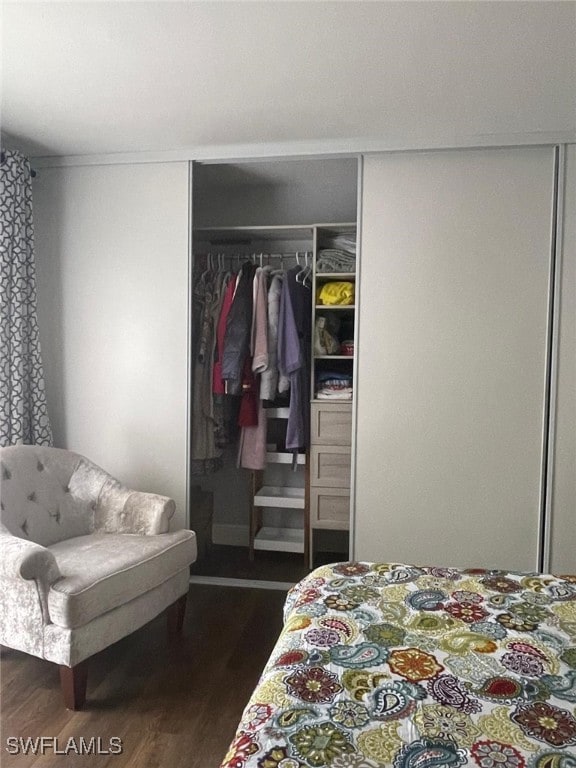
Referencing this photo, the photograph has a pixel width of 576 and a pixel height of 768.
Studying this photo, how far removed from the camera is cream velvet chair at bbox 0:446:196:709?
222 centimetres

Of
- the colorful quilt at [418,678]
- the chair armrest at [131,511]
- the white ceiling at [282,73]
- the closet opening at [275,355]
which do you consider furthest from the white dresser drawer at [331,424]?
the colorful quilt at [418,678]

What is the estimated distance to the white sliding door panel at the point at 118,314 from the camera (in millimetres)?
3408

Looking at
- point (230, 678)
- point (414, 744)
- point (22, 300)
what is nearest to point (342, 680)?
point (414, 744)

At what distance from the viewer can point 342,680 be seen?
1.35 metres

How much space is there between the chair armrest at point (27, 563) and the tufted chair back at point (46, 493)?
351 millimetres

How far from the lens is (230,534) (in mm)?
4297

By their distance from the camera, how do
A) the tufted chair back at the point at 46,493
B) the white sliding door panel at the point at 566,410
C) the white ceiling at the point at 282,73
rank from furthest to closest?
the white sliding door panel at the point at 566,410 → the tufted chair back at the point at 46,493 → the white ceiling at the point at 282,73

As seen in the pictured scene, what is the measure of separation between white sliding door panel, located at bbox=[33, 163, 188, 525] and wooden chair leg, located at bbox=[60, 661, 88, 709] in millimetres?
1260

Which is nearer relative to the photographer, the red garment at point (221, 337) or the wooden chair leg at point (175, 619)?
the wooden chair leg at point (175, 619)

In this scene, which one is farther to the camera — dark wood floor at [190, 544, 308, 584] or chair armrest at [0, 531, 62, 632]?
dark wood floor at [190, 544, 308, 584]

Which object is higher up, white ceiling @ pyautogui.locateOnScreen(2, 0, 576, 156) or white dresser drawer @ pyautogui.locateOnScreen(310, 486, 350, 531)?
white ceiling @ pyautogui.locateOnScreen(2, 0, 576, 156)

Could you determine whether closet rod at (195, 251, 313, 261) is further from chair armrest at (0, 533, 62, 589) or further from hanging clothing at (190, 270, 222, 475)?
chair armrest at (0, 533, 62, 589)

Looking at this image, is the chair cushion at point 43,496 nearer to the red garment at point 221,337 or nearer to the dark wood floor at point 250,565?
the red garment at point 221,337

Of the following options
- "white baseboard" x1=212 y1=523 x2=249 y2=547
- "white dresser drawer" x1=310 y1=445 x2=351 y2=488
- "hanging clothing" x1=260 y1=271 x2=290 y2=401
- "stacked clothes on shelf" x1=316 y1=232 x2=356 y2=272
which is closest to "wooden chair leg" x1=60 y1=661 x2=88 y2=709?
"white dresser drawer" x1=310 y1=445 x2=351 y2=488
